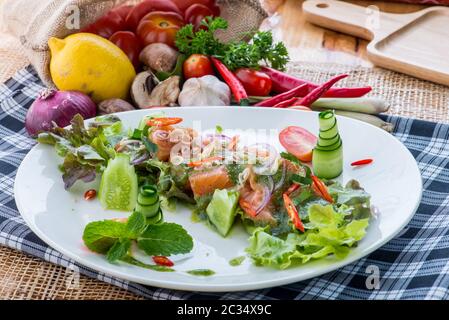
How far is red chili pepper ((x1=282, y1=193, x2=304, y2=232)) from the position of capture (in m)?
1.99

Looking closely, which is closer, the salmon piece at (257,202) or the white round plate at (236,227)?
the white round plate at (236,227)

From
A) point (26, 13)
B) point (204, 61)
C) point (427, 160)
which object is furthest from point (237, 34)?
point (427, 160)

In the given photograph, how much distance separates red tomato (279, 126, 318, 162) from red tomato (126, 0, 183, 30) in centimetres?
127

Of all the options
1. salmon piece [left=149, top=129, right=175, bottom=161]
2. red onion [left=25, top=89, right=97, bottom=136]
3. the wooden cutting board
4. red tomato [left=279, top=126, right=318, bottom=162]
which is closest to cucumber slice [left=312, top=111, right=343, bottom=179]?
red tomato [left=279, top=126, right=318, bottom=162]

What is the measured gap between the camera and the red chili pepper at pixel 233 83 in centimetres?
303

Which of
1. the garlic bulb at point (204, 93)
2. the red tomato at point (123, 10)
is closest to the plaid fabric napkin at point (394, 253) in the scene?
the garlic bulb at point (204, 93)

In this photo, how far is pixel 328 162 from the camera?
2305mm

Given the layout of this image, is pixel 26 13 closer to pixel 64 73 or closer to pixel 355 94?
pixel 64 73

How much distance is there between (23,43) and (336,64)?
4.78 feet

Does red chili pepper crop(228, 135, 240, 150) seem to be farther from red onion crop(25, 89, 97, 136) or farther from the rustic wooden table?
red onion crop(25, 89, 97, 136)

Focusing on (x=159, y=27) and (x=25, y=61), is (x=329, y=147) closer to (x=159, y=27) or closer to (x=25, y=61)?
(x=159, y=27)

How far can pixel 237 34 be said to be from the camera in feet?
11.6

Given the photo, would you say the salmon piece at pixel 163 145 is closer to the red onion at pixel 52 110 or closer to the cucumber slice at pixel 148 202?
the cucumber slice at pixel 148 202

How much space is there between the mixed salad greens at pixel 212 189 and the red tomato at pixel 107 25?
0.94 meters
